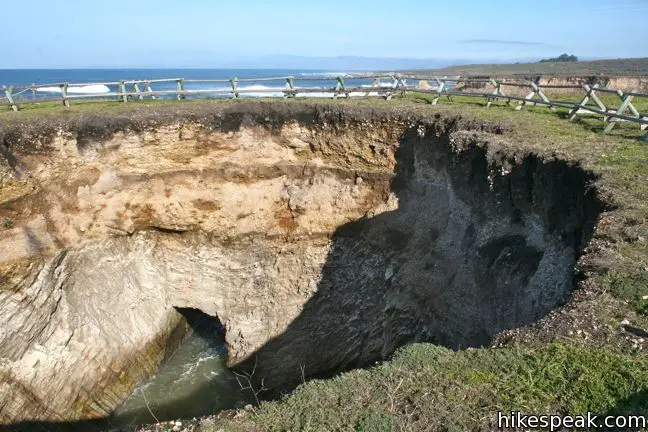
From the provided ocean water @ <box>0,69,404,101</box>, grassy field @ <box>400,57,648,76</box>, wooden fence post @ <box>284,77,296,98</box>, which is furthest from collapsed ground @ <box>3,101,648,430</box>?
grassy field @ <box>400,57,648,76</box>

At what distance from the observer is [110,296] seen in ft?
48.2

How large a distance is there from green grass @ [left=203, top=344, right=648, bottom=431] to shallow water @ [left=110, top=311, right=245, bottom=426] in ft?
30.6

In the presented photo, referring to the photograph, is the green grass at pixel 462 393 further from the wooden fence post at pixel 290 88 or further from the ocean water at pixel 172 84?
the wooden fence post at pixel 290 88

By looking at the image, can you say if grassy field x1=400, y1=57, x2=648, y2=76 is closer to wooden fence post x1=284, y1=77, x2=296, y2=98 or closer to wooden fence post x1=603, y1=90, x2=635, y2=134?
wooden fence post x1=603, y1=90, x2=635, y2=134

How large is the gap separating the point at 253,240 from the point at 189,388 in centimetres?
518

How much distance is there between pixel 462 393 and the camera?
5055 millimetres

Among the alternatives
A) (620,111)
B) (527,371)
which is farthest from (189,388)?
(620,111)

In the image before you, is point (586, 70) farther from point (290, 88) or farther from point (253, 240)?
point (253, 240)

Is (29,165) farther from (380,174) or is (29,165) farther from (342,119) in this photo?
(380,174)

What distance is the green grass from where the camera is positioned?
4.72 metres

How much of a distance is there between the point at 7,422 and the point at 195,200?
26.0 ft

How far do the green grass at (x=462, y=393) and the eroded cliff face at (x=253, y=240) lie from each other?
18.3ft

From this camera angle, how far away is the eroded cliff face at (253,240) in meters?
12.5

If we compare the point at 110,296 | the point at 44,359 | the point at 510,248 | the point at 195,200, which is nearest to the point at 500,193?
the point at 510,248
